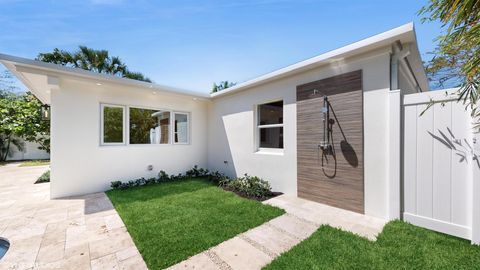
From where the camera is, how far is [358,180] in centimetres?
348

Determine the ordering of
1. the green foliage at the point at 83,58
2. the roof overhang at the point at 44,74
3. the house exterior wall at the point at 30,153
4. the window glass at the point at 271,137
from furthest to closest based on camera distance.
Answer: the house exterior wall at the point at 30,153
the green foliage at the point at 83,58
the window glass at the point at 271,137
the roof overhang at the point at 44,74

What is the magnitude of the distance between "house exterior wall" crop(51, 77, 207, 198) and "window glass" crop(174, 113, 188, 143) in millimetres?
463

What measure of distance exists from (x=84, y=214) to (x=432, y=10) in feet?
19.3

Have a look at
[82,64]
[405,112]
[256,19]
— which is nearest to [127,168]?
[256,19]

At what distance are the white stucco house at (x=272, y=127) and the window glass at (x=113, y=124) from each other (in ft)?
0.09

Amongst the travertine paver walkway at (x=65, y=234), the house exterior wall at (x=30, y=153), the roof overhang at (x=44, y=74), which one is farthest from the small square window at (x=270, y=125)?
the house exterior wall at (x=30, y=153)

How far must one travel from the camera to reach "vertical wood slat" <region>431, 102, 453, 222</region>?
2.65 m

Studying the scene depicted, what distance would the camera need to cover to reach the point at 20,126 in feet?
36.5

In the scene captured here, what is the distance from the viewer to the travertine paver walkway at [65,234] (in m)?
2.24

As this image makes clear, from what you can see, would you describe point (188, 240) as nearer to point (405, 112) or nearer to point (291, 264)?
point (291, 264)

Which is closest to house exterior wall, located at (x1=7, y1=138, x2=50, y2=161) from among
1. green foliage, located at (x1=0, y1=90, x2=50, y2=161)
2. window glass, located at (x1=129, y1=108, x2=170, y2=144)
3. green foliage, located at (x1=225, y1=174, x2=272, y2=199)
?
green foliage, located at (x1=0, y1=90, x2=50, y2=161)

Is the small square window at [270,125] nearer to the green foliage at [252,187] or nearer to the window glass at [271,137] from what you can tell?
the window glass at [271,137]

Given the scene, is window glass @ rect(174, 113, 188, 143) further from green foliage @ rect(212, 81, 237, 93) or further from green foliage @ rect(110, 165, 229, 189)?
green foliage @ rect(212, 81, 237, 93)

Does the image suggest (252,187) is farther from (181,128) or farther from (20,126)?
(20,126)
